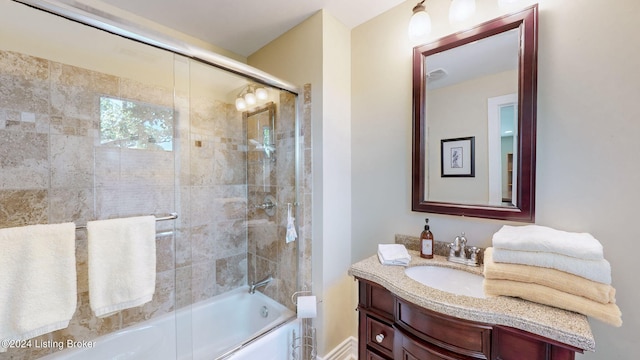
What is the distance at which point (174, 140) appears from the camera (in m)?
1.69

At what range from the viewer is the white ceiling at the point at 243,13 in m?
1.47

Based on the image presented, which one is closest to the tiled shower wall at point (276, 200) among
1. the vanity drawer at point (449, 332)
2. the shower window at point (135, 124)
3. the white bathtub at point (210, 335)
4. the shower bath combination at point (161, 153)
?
the shower bath combination at point (161, 153)

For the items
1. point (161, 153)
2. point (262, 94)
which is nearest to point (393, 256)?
point (262, 94)

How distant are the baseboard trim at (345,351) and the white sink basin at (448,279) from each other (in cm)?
87

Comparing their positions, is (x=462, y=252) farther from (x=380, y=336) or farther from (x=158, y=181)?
(x=158, y=181)

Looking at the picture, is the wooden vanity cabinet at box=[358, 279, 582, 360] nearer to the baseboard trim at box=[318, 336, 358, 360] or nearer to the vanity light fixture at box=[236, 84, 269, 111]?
the baseboard trim at box=[318, 336, 358, 360]

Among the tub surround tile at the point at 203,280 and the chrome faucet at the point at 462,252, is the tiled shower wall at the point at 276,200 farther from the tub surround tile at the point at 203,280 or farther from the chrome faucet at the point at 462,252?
the chrome faucet at the point at 462,252

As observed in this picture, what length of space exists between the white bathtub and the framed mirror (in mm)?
1203

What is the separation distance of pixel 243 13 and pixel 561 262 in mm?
2038

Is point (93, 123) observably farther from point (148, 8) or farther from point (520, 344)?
point (520, 344)

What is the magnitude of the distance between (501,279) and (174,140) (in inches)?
78.6

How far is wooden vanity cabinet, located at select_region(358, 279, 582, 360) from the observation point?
0.73 meters

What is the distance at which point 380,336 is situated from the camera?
108 cm

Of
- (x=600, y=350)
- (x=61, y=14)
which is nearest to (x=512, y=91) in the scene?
(x=600, y=350)
